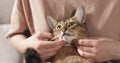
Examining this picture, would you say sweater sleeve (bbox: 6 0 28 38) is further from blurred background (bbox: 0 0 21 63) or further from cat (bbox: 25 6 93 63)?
cat (bbox: 25 6 93 63)

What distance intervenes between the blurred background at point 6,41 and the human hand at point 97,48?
0.30 meters

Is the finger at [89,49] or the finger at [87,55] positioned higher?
the finger at [89,49]

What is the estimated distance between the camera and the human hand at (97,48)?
2.89ft

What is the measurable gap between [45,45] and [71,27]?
11 centimetres

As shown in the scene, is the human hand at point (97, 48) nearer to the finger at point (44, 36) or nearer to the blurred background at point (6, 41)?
the finger at point (44, 36)

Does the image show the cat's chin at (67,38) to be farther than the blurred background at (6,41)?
No

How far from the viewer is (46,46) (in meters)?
0.90

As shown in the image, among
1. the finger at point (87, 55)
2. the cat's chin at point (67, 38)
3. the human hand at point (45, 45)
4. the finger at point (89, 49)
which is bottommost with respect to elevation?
the finger at point (87, 55)

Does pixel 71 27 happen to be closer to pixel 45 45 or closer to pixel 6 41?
pixel 45 45

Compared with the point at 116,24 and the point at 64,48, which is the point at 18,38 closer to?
the point at 64,48

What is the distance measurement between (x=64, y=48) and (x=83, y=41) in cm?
7

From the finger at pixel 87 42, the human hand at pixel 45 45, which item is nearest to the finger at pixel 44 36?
the human hand at pixel 45 45

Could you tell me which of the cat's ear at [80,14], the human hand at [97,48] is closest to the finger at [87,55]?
the human hand at [97,48]

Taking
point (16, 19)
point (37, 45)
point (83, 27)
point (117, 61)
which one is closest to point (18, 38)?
point (16, 19)
